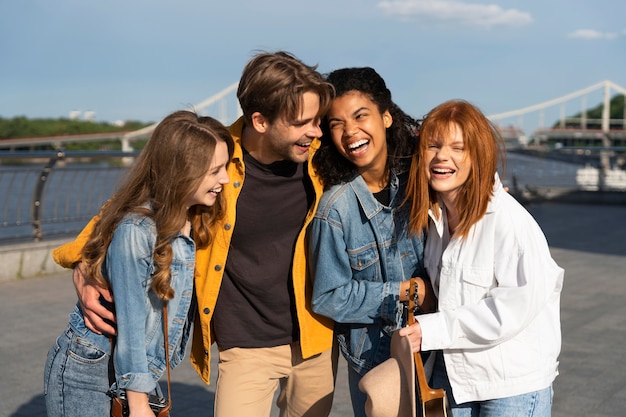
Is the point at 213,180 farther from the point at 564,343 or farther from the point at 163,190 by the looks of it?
the point at 564,343

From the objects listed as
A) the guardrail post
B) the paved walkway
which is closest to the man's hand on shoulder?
the paved walkway

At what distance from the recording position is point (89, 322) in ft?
8.07

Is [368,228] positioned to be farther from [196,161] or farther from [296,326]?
[196,161]

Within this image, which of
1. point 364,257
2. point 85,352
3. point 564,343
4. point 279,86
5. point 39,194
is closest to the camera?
point 85,352

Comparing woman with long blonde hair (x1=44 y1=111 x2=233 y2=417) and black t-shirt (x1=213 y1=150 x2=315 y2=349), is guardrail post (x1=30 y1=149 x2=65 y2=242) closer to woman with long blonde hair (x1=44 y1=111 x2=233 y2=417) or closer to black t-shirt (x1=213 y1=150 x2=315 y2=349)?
black t-shirt (x1=213 y1=150 x2=315 y2=349)

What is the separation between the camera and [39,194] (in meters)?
8.31

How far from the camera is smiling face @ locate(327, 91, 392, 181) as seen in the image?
2721mm

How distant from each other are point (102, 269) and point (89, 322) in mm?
162

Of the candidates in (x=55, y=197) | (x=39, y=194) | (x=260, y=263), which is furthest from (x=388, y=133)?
(x=55, y=197)

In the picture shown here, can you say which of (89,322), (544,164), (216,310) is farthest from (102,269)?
(544,164)

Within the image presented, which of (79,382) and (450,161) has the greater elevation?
(450,161)

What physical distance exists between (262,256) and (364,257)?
0.36 m

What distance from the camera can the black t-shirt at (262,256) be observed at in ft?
9.49

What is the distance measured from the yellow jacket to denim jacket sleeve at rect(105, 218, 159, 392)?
0.44 meters
